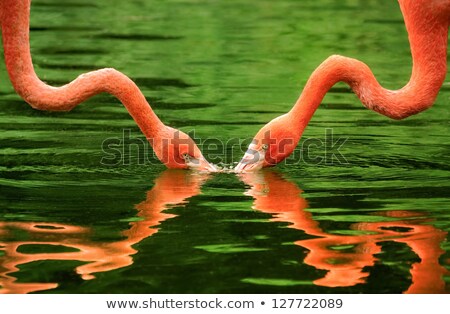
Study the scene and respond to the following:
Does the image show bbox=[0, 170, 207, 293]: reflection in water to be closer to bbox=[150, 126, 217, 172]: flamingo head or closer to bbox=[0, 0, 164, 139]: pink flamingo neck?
bbox=[150, 126, 217, 172]: flamingo head

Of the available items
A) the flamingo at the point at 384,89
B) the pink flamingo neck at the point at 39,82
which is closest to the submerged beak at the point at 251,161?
the flamingo at the point at 384,89

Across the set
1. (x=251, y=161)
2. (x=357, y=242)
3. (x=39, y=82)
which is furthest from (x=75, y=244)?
(x=251, y=161)

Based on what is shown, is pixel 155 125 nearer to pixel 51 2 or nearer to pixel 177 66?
pixel 177 66

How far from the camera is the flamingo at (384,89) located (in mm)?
8695

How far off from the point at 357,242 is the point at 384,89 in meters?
2.29

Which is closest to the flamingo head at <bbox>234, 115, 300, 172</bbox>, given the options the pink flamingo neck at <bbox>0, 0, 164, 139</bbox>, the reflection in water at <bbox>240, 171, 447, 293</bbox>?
the reflection in water at <bbox>240, 171, 447, 293</bbox>

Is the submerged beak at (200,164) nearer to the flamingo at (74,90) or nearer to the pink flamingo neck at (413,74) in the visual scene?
the flamingo at (74,90)

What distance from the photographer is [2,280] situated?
623 cm

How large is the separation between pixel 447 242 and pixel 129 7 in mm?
13950

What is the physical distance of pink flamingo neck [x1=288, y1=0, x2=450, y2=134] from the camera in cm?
868

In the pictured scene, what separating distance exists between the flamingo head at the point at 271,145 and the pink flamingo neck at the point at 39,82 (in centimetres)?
81

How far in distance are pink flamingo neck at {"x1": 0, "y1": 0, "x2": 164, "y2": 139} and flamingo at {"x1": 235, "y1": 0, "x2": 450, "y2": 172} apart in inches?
37.8

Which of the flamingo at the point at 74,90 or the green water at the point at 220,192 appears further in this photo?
the flamingo at the point at 74,90

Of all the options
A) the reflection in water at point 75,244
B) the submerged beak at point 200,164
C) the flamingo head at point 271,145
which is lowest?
the reflection in water at point 75,244
